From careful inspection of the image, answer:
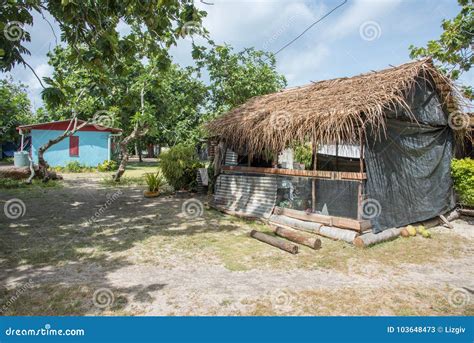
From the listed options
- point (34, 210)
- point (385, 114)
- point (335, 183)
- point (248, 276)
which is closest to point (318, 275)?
point (248, 276)

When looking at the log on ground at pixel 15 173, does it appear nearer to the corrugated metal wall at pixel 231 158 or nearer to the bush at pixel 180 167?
the bush at pixel 180 167

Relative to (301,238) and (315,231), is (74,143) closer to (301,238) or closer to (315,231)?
(315,231)

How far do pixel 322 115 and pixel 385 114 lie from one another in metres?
1.51

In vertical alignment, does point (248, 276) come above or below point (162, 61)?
below

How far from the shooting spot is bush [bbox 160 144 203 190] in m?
13.9

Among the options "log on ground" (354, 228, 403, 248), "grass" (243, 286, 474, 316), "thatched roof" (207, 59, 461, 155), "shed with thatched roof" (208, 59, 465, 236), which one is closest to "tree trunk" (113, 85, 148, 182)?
"thatched roof" (207, 59, 461, 155)

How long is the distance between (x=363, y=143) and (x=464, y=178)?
179 inches

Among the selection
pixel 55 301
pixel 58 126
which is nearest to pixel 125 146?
pixel 58 126

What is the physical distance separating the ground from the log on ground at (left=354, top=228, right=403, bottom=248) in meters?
0.17

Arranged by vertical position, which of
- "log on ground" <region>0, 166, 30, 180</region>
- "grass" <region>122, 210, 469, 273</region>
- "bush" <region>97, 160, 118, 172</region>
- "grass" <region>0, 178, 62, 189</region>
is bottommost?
"grass" <region>122, 210, 469, 273</region>

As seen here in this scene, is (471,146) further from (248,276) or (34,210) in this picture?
(34,210)

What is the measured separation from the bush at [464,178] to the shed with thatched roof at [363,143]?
23cm

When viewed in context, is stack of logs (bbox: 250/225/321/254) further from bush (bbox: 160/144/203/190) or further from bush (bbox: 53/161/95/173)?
bush (bbox: 53/161/95/173)

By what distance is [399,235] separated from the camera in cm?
786
